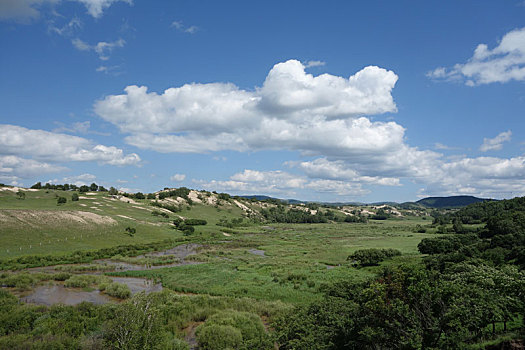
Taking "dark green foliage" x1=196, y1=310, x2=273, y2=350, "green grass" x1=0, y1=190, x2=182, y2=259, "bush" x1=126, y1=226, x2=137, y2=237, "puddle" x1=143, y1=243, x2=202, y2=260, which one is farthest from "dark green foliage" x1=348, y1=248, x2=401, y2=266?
"bush" x1=126, y1=226, x2=137, y2=237

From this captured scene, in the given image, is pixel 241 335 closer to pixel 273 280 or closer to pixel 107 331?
pixel 107 331

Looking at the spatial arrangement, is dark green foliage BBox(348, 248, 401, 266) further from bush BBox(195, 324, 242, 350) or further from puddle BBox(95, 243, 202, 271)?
bush BBox(195, 324, 242, 350)

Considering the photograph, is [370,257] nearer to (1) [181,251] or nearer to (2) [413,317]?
(2) [413,317]

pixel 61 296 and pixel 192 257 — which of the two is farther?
pixel 192 257

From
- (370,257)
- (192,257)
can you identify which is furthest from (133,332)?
(370,257)

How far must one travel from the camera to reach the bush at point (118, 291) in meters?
36.7

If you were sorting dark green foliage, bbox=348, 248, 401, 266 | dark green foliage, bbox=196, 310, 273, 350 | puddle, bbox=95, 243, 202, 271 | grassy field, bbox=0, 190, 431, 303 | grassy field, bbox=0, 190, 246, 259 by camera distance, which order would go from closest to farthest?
dark green foliage, bbox=196, 310, 273, 350 → grassy field, bbox=0, 190, 431, 303 → puddle, bbox=95, 243, 202, 271 → dark green foliage, bbox=348, 248, 401, 266 → grassy field, bbox=0, 190, 246, 259

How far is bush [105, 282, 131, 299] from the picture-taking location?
36.7 meters

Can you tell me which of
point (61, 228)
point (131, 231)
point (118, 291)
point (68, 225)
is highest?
point (68, 225)

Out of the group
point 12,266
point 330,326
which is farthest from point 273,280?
point 12,266

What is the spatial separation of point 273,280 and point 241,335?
22195mm

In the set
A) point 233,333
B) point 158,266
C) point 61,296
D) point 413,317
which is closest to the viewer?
point 413,317

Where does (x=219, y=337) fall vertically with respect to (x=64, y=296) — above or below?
above

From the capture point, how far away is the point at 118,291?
37.3 m
